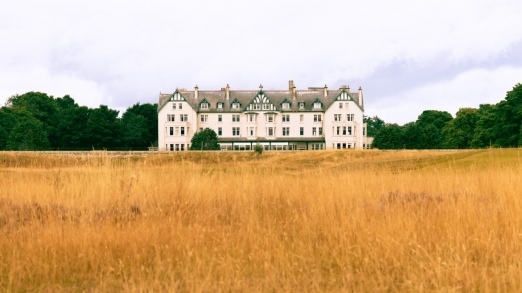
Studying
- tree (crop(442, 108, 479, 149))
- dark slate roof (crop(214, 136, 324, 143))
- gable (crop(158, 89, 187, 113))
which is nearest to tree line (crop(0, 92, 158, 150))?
gable (crop(158, 89, 187, 113))

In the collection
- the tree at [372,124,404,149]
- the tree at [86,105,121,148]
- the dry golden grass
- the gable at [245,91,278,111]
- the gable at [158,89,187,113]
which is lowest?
the dry golden grass

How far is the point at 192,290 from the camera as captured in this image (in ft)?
16.5

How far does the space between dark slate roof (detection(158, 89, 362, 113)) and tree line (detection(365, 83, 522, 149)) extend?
37.8 ft

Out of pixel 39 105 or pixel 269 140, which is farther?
pixel 39 105

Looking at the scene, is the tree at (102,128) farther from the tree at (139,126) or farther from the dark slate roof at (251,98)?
the dark slate roof at (251,98)

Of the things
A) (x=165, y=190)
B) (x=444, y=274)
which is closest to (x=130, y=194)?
(x=165, y=190)

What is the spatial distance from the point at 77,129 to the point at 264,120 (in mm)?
Result: 31564

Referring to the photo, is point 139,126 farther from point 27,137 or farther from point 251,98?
point 27,137

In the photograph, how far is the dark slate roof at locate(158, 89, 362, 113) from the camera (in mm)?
87375

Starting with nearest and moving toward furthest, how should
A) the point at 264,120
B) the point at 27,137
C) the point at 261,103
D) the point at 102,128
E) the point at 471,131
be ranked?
1. the point at 27,137
2. the point at 102,128
3. the point at 264,120
4. the point at 261,103
5. the point at 471,131

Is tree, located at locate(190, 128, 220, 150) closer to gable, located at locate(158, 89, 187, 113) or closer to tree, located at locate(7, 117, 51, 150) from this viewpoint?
gable, located at locate(158, 89, 187, 113)

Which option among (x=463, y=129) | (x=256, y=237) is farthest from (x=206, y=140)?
(x=256, y=237)

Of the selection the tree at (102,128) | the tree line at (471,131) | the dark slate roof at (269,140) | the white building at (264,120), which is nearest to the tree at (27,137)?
the tree at (102,128)

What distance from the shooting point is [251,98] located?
291ft
